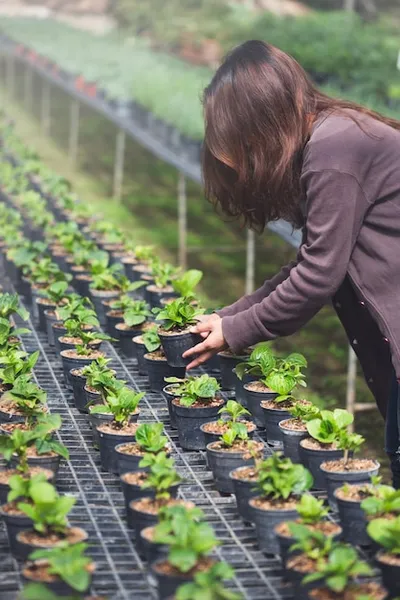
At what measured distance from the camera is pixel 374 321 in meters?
3.08

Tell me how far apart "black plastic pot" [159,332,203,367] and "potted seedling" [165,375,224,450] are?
0.96 feet

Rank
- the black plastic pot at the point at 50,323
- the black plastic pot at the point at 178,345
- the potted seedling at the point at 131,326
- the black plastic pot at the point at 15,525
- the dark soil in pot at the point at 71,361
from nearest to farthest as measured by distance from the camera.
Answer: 1. the black plastic pot at the point at 15,525
2. the black plastic pot at the point at 178,345
3. the dark soil in pot at the point at 71,361
4. the potted seedling at the point at 131,326
5. the black plastic pot at the point at 50,323

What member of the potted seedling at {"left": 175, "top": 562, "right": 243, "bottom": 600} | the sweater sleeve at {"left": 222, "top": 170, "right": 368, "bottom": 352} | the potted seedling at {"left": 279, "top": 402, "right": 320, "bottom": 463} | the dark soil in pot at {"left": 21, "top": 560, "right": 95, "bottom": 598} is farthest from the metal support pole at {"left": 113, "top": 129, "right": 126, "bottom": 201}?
the potted seedling at {"left": 175, "top": 562, "right": 243, "bottom": 600}

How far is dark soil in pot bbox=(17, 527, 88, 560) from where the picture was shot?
2.19 metres

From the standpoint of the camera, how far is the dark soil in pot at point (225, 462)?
105 inches

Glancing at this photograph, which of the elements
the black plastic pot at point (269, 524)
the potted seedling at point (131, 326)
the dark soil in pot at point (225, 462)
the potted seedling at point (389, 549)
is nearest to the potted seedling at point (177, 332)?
the potted seedling at point (131, 326)

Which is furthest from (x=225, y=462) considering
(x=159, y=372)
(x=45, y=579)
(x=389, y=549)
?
(x=159, y=372)

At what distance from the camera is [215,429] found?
9.58ft

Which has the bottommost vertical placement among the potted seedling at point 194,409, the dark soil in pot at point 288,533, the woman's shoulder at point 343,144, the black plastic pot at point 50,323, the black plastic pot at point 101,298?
the black plastic pot at point 101,298

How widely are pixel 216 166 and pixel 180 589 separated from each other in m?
1.46

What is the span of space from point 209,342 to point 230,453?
490mm

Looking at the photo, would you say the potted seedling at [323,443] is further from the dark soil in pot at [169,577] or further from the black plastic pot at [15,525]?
the black plastic pot at [15,525]

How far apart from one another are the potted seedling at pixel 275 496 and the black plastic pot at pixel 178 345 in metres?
1.03

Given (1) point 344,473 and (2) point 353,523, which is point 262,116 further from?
(2) point 353,523
